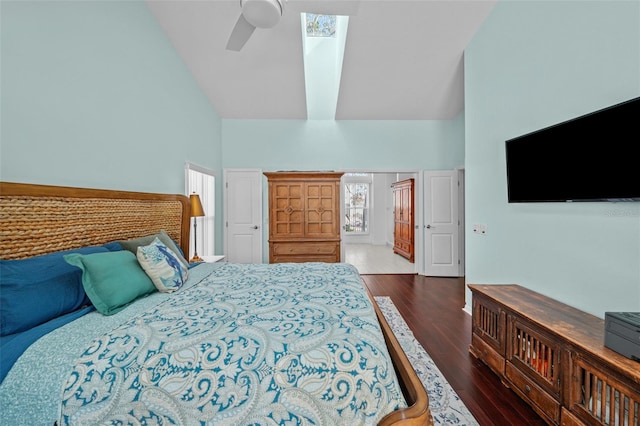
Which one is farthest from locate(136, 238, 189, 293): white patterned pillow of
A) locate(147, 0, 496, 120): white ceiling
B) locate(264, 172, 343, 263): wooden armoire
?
locate(264, 172, 343, 263): wooden armoire

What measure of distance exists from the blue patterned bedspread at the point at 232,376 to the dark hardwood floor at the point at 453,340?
1.22 meters

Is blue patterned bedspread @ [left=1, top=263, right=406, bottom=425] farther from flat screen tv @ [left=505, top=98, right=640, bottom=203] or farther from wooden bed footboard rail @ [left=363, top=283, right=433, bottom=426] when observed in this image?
flat screen tv @ [left=505, top=98, right=640, bottom=203]

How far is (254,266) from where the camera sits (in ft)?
8.16

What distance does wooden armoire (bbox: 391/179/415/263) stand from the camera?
6400 millimetres

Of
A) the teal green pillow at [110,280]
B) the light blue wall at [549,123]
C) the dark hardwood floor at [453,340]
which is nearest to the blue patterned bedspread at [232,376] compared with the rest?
the teal green pillow at [110,280]

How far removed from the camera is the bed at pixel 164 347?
978 mm

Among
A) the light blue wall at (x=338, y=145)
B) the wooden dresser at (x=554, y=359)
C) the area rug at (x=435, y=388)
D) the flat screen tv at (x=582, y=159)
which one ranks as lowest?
the area rug at (x=435, y=388)

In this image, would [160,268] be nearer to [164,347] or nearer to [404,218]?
[164,347]

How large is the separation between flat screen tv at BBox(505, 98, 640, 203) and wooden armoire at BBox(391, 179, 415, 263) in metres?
4.01

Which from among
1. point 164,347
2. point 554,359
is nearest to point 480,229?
point 554,359

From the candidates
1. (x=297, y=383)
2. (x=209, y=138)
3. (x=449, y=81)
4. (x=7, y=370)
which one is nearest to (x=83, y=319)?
(x=7, y=370)

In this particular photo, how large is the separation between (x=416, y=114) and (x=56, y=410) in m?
5.42

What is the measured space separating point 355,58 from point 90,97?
3.13 meters

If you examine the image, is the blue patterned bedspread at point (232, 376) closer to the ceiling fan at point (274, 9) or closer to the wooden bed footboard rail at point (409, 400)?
the wooden bed footboard rail at point (409, 400)
